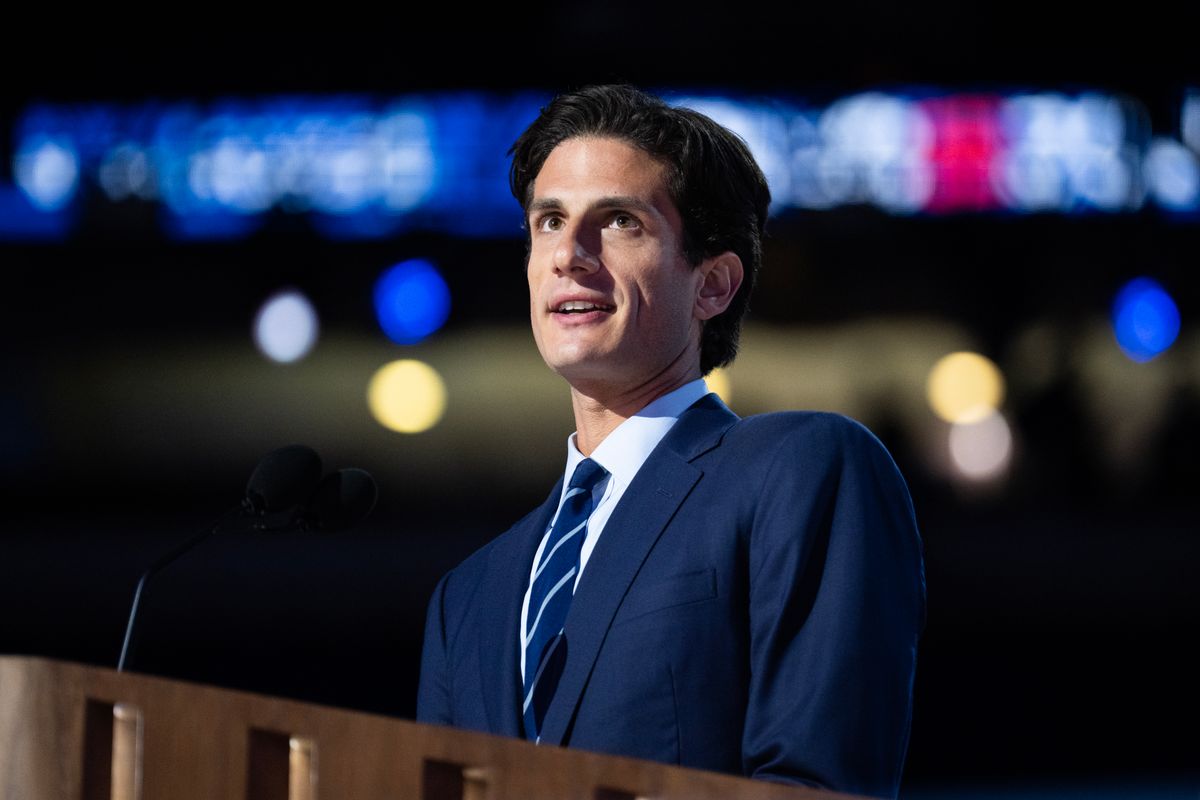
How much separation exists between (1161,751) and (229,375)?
8.16 metres

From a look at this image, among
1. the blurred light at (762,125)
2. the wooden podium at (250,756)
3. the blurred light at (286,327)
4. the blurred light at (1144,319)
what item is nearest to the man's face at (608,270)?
the wooden podium at (250,756)

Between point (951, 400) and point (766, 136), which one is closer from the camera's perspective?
point (766, 136)

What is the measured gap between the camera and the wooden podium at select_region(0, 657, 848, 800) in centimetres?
99

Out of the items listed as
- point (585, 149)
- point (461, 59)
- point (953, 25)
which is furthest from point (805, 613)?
point (953, 25)

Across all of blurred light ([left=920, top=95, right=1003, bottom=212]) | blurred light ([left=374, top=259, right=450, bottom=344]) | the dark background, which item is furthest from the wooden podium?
blurred light ([left=374, top=259, right=450, bottom=344])

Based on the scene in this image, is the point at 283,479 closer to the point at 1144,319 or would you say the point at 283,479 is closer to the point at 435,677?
the point at 435,677

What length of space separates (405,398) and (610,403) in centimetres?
1038

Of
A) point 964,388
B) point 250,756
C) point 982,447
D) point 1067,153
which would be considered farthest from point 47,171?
point 250,756

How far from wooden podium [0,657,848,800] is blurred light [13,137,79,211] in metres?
9.51

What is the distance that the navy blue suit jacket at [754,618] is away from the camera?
4.56 ft

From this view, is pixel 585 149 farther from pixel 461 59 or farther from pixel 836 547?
pixel 461 59

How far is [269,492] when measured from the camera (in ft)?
5.58

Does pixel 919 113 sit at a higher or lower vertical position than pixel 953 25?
lower

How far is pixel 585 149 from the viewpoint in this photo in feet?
5.69
